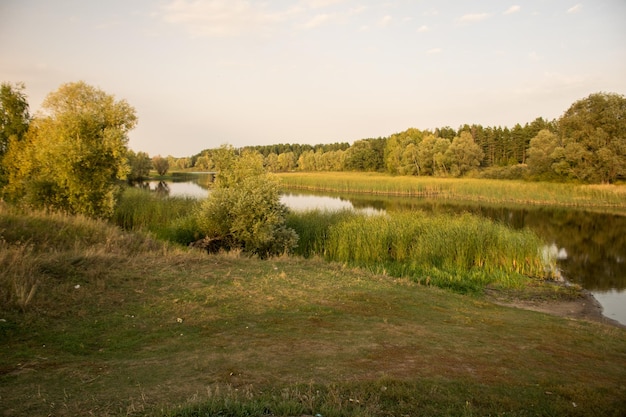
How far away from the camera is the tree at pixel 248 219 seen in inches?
606

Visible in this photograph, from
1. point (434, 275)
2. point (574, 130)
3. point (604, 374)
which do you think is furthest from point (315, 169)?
point (604, 374)

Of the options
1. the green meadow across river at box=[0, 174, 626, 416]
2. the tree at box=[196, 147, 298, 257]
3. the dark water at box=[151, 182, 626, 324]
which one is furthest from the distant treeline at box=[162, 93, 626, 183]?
the dark water at box=[151, 182, 626, 324]

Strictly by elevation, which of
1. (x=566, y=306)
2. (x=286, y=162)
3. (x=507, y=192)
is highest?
(x=286, y=162)

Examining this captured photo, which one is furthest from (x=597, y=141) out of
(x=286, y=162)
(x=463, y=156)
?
(x=286, y=162)

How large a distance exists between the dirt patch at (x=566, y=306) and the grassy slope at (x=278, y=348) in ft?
7.82

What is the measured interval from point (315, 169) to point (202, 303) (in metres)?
120

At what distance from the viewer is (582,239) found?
25.1 metres

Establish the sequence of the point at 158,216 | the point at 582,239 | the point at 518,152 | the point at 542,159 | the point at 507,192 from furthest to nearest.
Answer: the point at 518,152 → the point at 542,159 → the point at 507,192 → the point at 582,239 → the point at 158,216

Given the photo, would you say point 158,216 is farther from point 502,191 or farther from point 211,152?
point 502,191

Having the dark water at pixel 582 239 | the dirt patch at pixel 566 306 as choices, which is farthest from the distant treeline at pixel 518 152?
the dark water at pixel 582 239

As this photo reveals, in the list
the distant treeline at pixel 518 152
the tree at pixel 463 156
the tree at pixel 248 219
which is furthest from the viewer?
the tree at pixel 463 156

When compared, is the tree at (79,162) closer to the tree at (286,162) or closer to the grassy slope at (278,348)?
the grassy slope at (278,348)

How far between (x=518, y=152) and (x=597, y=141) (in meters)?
31.6

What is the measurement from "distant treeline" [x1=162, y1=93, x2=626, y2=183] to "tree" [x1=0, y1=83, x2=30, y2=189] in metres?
9.20
